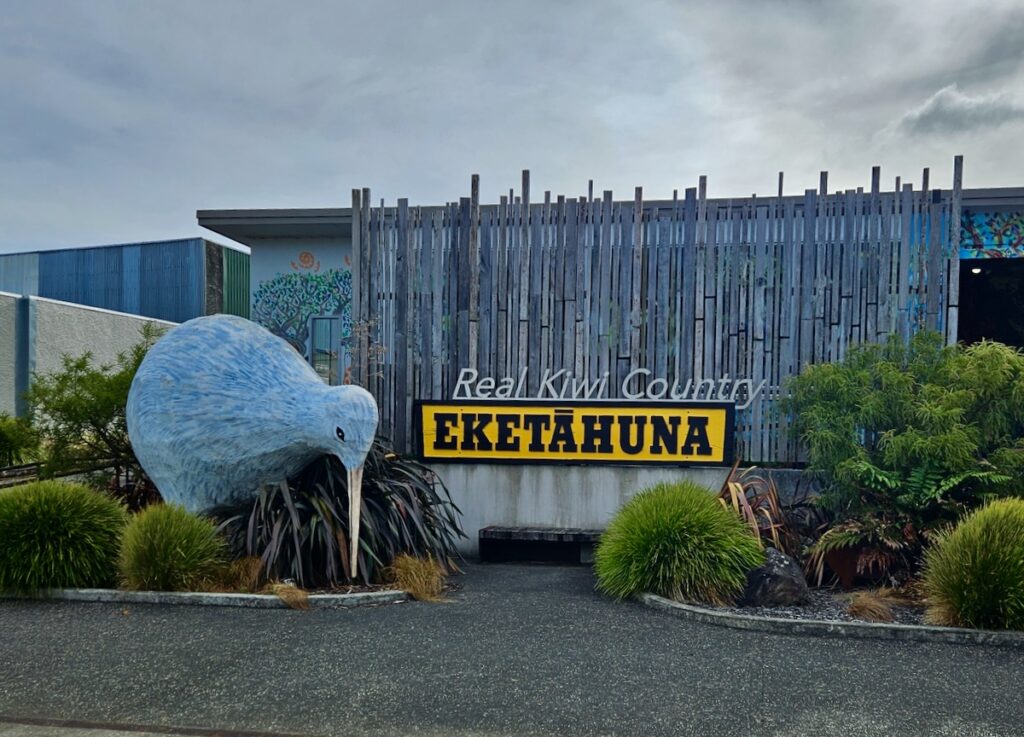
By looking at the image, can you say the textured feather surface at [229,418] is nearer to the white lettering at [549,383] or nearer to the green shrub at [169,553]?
the green shrub at [169,553]

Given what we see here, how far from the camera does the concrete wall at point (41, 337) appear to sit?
1855cm

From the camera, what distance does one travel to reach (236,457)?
7363mm

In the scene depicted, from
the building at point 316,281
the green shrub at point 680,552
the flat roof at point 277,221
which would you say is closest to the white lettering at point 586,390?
the green shrub at point 680,552

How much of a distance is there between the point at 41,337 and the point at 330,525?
16.0 meters

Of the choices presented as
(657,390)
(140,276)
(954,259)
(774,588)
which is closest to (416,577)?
(774,588)

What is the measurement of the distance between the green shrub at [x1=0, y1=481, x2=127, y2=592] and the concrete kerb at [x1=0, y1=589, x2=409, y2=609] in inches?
4.3

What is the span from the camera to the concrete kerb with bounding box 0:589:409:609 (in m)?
6.47

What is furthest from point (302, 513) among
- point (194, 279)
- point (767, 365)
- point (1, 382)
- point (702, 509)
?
point (194, 279)

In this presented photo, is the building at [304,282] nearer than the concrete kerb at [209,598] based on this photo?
No

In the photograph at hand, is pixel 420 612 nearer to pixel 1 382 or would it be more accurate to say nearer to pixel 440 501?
pixel 440 501

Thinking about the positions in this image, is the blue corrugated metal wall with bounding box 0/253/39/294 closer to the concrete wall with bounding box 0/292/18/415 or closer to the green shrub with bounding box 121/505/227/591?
the concrete wall with bounding box 0/292/18/415

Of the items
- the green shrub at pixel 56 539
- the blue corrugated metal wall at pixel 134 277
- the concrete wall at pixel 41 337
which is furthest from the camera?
the blue corrugated metal wall at pixel 134 277

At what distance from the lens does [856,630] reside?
5758mm

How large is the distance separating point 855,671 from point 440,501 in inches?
180
